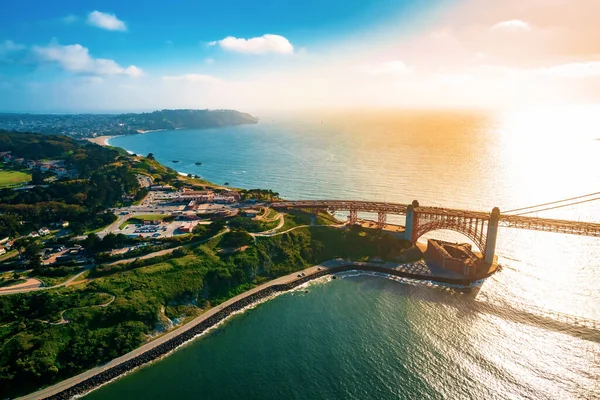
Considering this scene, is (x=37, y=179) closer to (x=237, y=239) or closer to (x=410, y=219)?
(x=237, y=239)

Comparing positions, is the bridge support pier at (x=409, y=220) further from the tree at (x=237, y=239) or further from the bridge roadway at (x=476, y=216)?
the tree at (x=237, y=239)

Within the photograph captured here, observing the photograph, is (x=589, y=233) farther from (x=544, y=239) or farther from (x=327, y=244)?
(x=327, y=244)

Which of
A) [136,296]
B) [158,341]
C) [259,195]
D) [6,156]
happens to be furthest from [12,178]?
[158,341]

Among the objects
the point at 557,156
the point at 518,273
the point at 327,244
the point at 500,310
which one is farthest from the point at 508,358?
the point at 557,156

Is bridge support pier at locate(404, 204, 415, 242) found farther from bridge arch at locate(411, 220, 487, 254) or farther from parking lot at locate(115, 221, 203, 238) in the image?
parking lot at locate(115, 221, 203, 238)

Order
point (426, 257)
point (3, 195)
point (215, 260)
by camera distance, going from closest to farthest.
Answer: point (215, 260) → point (426, 257) → point (3, 195)

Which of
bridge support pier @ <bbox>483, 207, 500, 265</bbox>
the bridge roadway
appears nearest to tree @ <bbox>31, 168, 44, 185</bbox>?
the bridge roadway

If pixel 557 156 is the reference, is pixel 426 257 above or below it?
below
